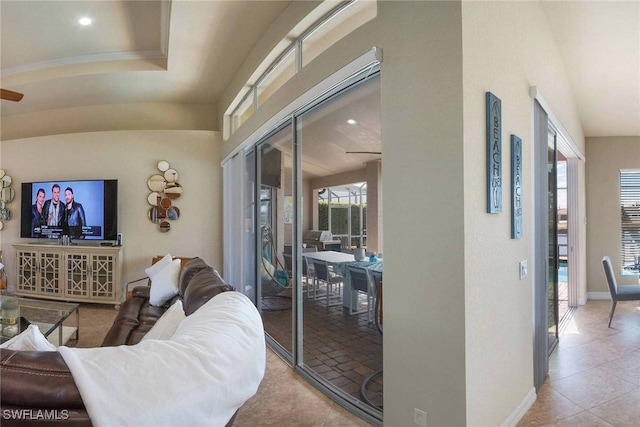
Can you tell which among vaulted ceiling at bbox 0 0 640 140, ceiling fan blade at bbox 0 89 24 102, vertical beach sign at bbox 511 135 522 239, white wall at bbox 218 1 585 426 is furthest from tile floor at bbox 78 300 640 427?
vaulted ceiling at bbox 0 0 640 140

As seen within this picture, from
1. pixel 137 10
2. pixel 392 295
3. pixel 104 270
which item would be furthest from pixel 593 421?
pixel 104 270

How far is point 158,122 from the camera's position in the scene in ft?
18.2

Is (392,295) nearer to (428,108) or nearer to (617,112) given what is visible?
(428,108)

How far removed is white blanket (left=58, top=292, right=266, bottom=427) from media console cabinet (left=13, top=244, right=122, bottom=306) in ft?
14.5

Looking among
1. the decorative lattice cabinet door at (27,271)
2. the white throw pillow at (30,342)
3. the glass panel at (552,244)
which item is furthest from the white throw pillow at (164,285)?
the glass panel at (552,244)

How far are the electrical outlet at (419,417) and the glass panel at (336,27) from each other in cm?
220

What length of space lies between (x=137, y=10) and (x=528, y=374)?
4505 mm

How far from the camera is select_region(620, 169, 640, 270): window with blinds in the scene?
556 centimetres

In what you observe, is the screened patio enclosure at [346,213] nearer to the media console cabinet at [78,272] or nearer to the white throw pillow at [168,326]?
the white throw pillow at [168,326]

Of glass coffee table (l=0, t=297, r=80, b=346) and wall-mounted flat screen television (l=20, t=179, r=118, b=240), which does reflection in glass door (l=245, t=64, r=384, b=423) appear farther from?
wall-mounted flat screen television (l=20, t=179, r=118, b=240)

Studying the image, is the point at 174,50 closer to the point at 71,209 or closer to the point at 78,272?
the point at 71,209

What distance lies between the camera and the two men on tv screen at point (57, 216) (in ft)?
16.6

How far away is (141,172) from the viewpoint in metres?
5.23

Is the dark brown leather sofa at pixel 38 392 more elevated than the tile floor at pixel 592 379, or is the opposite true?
the dark brown leather sofa at pixel 38 392
